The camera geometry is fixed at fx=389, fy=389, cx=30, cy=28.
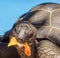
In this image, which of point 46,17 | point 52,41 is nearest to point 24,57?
point 52,41

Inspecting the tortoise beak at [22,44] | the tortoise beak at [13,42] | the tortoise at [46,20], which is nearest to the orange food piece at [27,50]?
the tortoise beak at [22,44]

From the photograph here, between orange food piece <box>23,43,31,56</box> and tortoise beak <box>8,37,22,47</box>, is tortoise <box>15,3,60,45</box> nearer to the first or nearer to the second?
orange food piece <box>23,43,31,56</box>

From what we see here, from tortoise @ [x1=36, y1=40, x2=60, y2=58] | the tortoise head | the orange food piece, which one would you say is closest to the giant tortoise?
tortoise @ [x1=36, y1=40, x2=60, y2=58]

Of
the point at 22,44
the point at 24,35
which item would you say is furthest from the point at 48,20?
the point at 22,44

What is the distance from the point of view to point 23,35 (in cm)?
435

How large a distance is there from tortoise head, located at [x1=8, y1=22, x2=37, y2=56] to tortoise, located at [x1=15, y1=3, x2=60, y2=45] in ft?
0.67

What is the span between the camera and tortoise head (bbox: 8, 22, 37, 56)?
4246 mm

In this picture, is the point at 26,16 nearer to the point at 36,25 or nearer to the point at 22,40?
the point at 36,25

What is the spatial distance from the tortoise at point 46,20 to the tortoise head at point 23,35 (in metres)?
0.20

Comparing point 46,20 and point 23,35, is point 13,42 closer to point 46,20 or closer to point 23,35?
point 23,35

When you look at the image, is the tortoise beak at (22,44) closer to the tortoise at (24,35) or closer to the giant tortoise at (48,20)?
the tortoise at (24,35)

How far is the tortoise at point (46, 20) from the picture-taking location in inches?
186

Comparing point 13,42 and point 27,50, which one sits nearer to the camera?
point 13,42

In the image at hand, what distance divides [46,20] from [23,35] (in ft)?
2.24
